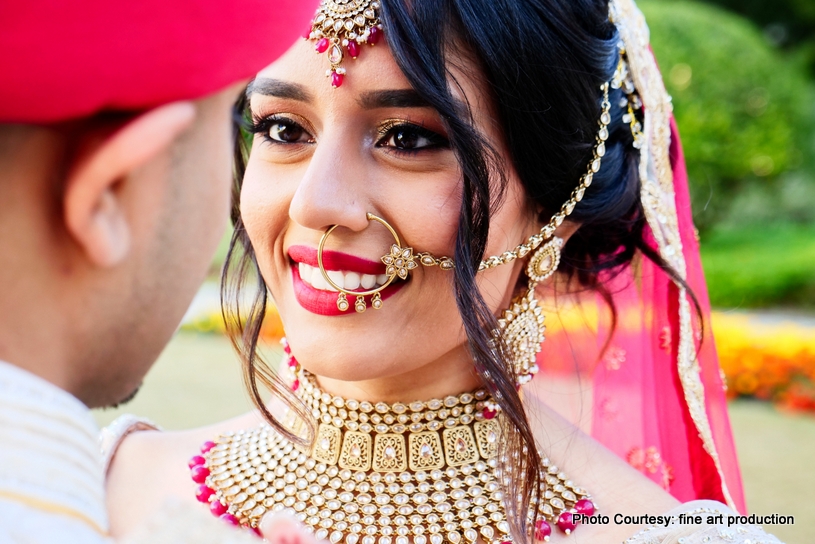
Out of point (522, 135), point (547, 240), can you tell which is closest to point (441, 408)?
point (547, 240)

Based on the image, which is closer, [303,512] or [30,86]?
[30,86]

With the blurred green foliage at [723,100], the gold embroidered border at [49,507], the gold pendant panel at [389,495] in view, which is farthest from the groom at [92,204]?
the blurred green foliage at [723,100]

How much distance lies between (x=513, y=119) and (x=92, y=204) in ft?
4.14

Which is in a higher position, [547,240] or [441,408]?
[547,240]

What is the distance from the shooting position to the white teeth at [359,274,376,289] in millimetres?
1825

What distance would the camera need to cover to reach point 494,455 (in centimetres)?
200

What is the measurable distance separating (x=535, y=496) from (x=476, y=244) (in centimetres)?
63

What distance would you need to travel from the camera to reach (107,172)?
795 millimetres

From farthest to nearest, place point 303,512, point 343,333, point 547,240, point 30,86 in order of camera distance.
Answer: point 547,240
point 303,512
point 343,333
point 30,86

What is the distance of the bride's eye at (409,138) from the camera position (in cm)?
183

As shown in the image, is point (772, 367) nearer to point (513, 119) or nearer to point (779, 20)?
point (513, 119)

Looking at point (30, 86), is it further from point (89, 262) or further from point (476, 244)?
point (476, 244)

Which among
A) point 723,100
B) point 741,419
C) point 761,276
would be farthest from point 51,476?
point 723,100

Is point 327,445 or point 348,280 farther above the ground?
point 348,280
